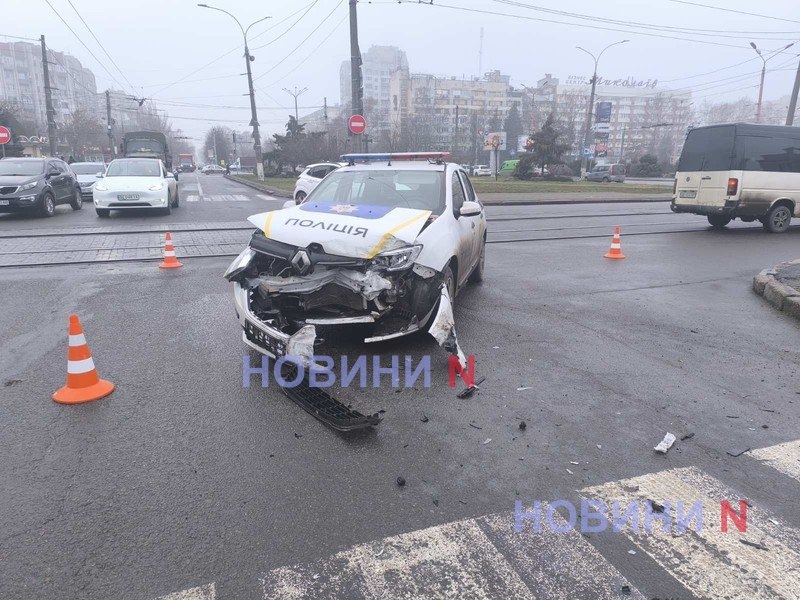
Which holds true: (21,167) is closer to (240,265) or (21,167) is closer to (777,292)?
(240,265)

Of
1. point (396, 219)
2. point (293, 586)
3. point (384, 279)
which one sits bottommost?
point (293, 586)

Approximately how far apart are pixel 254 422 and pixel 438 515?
5.29 feet

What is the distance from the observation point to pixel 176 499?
304 centimetres

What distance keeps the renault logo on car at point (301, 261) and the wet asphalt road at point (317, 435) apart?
1037 mm

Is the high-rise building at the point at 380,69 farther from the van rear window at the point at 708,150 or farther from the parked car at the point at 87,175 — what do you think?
the van rear window at the point at 708,150

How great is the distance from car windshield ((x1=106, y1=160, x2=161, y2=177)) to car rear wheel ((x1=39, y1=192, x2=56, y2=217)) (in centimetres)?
171

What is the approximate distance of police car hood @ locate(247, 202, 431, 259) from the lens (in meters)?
4.80

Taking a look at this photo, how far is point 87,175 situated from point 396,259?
2221 cm

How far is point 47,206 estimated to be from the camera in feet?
51.8

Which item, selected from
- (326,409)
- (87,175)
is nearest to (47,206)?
(87,175)

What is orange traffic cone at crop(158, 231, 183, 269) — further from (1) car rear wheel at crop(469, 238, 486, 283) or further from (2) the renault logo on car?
(2) the renault logo on car

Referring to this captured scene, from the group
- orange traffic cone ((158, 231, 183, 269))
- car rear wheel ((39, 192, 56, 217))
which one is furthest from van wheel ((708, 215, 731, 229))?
car rear wheel ((39, 192, 56, 217))

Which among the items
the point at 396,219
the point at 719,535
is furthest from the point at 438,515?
the point at 396,219

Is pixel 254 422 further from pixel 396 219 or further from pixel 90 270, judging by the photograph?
pixel 90 270
